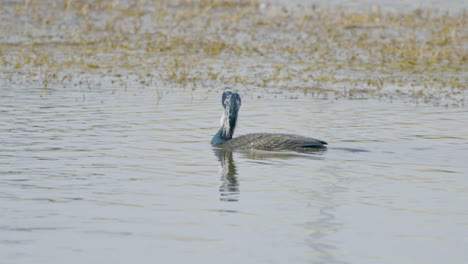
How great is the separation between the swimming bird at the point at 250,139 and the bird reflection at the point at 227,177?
28 cm

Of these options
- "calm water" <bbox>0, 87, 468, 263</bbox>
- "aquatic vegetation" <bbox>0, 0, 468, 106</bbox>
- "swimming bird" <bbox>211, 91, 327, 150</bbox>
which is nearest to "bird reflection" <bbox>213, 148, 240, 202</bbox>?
"calm water" <bbox>0, 87, 468, 263</bbox>

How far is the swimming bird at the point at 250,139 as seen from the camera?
14.6m

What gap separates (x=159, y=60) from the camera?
27.0 meters

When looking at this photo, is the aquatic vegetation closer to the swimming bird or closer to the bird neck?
the swimming bird

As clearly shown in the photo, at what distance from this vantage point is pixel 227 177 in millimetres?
12680

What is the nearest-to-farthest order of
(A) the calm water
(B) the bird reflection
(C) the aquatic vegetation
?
(A) the calm water → (B) the bird reflection → (C) the aquatic vegetation

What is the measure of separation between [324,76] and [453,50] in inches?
235

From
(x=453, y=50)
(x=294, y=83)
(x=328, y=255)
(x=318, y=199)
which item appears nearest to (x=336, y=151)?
(x=318, y=199)

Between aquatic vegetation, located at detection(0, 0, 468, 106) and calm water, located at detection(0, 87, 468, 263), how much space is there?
12.6 feet

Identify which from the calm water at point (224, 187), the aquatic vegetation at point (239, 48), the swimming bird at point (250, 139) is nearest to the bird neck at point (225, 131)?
the swimming bird at point (250, 139)

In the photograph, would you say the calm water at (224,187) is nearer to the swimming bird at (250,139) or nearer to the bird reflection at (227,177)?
the bird reflection at (227,177)

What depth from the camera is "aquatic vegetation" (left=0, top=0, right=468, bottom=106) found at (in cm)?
2356

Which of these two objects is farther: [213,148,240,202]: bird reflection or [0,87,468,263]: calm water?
[213,148,240,202]: bird reflection

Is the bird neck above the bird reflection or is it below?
above
